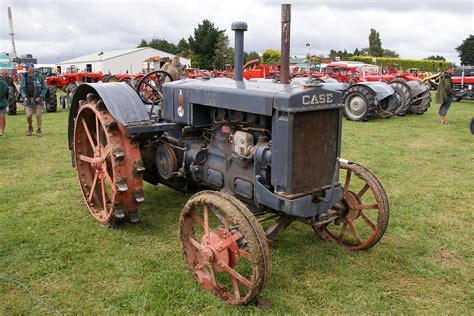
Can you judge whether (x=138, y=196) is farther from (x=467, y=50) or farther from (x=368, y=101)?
(x=467, y=50)

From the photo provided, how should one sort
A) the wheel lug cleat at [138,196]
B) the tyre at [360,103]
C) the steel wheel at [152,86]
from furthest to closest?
the tyre at [360,103] → the steel wheel at [152,86] → the wheel lug cleat at [138,196]

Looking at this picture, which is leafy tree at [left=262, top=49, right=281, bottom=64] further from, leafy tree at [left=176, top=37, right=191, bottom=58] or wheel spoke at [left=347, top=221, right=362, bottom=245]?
wheel spoke at [left=347, top=221, right=362, bottom=245]

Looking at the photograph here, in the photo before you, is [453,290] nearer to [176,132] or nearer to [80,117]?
[176,132]

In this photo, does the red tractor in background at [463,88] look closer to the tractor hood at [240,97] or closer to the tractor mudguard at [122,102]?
the tractor hood at [240,97]

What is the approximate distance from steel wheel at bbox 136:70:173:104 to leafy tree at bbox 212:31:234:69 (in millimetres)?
41869

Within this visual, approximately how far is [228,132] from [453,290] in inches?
80.0

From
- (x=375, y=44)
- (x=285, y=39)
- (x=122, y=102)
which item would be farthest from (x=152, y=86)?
(x=375, y=44)

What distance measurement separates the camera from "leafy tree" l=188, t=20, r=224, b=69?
48031 mm

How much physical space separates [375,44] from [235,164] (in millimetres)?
77412

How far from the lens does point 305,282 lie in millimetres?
3092

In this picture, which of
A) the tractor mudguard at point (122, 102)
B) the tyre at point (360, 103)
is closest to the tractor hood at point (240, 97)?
the tractor mudguard at point (122, 102)

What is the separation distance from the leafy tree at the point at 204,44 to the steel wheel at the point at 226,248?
4565 centimetres

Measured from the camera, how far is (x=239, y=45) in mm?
3523

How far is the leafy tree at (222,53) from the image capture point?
1826 inches
